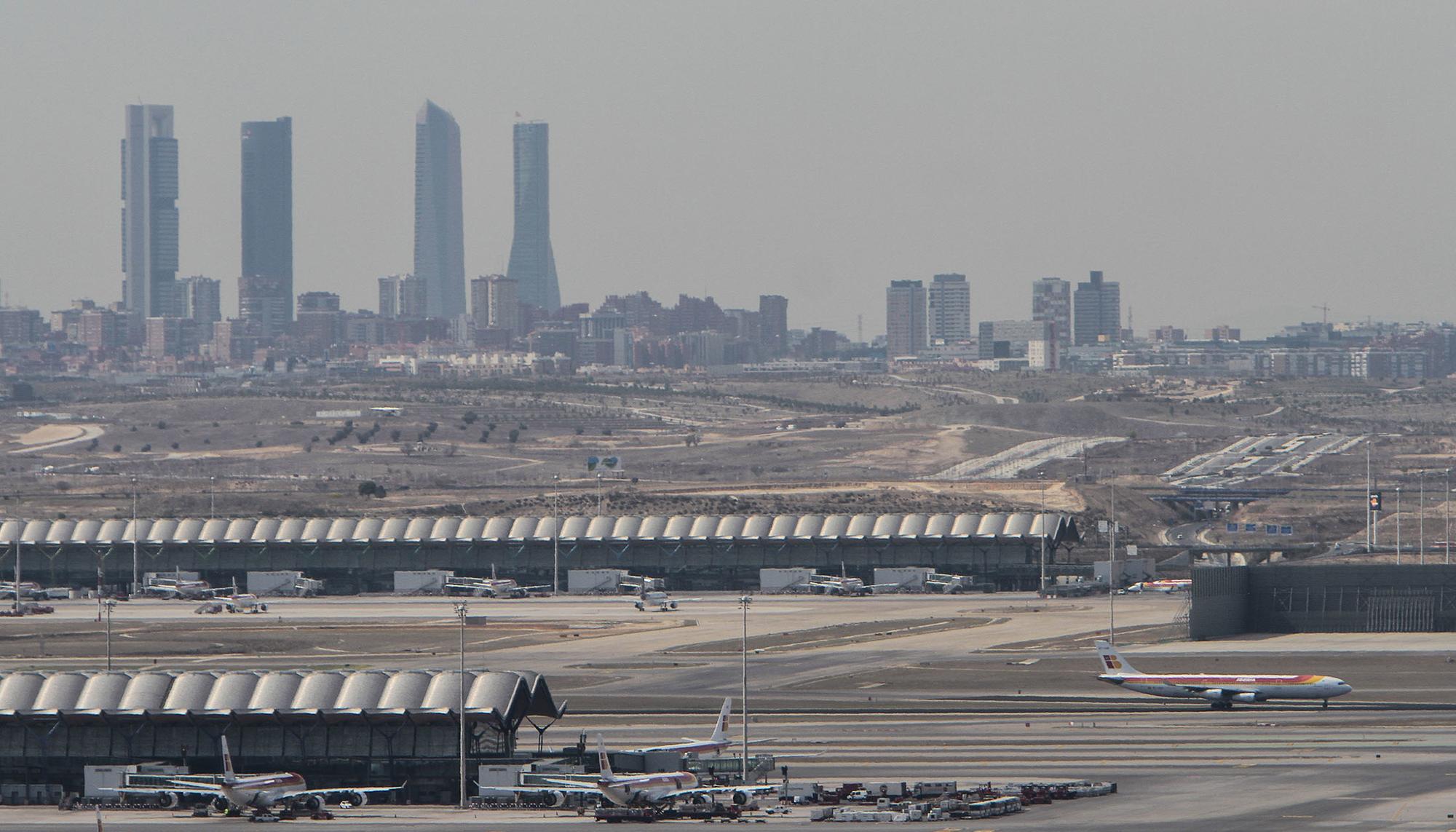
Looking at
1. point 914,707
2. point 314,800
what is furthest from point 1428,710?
point 314,800

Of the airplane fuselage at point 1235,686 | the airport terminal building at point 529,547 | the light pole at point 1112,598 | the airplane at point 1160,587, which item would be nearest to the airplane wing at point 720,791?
the airplane fuselage at point 1235,686

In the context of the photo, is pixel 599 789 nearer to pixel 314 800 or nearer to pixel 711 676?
pixel 314 800

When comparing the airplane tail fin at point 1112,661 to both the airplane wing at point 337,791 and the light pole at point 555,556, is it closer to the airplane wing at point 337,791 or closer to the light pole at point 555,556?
the airplane wing at point 337,791

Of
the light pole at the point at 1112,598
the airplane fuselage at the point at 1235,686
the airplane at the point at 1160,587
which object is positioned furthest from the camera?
the airplane at the point at 1160,587

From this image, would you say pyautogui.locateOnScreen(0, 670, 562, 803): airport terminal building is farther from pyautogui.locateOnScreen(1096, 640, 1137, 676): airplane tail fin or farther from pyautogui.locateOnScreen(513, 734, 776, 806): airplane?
pyautogui.locateOnScreen(1096, 640, 1137, 676): airplane tail fin

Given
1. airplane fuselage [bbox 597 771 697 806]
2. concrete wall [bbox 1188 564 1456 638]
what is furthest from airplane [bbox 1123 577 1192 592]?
airplane fuselage [bbox 597 771 697 806]

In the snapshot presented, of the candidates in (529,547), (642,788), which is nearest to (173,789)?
(642,788)
